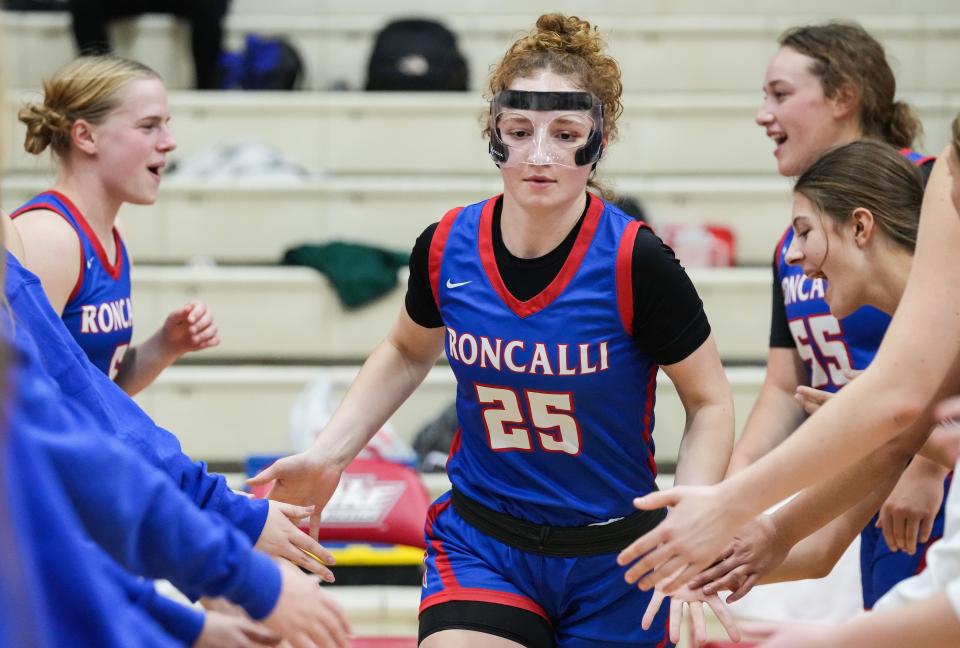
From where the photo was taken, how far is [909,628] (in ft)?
5.32

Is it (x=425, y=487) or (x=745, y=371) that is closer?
(x=425, y=487)

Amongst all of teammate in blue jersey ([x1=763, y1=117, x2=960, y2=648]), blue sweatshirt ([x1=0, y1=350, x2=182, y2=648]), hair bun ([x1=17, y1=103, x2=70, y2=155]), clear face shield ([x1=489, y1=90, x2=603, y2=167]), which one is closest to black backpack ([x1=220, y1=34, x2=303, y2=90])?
hair bun ([x1=17, y1=103, x2=70, y2=155])

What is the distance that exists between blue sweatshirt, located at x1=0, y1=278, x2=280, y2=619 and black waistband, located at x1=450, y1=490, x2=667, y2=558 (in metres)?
0.88

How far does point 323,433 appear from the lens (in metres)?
2.63

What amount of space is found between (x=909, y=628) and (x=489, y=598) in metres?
0.98

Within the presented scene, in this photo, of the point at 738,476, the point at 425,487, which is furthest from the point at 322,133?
the point at 738,476

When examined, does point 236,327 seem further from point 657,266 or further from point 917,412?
point 917,412

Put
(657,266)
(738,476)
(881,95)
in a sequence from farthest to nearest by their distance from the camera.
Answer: (881,95) < (657,266) < (738,476)

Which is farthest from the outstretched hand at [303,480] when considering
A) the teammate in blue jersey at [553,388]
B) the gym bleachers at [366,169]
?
the gym bleachers at [366,169]

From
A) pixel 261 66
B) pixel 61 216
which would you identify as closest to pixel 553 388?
pixel 61 216

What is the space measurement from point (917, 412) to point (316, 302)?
3621 mm

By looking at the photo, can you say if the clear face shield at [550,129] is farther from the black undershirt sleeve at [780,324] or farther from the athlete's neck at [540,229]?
the black undershirt sleeve at [780,324]

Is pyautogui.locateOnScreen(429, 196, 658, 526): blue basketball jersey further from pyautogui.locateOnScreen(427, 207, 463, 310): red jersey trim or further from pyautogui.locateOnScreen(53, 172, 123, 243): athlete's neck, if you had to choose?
pyautogui.locateOnScreen(53, 172, 123, 243): athlete's neck

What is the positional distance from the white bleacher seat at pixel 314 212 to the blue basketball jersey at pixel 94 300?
2425 millimetres
